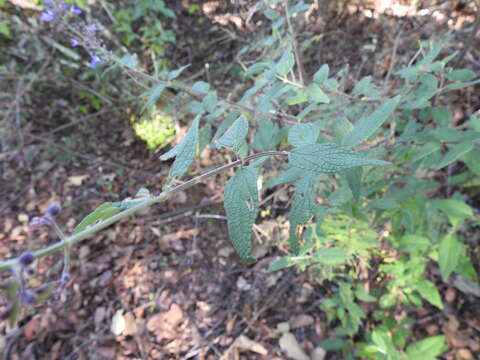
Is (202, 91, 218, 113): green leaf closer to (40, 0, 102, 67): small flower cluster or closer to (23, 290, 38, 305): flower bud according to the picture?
(40, 0, 102, 67): small flower cluster

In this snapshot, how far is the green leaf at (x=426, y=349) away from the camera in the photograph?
169 centimetres

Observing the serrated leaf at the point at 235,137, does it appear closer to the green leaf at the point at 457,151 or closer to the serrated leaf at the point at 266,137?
the serrated leaf at the point at 266,137

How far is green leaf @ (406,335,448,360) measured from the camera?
5.54 ft

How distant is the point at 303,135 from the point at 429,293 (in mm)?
1485

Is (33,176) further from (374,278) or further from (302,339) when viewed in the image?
(374,278)

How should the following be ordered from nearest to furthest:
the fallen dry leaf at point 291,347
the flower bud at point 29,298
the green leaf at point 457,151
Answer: the flower bud at point 29,298 → the green leaf at point 457,151 → the fallen dry leaf at point 291,347

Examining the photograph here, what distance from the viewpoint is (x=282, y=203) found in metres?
2.95

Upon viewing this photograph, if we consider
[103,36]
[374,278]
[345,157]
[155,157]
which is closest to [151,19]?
[103,36]

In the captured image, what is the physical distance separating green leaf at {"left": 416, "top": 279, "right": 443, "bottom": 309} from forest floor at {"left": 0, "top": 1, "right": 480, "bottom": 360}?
1.68 ft

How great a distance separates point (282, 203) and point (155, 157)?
1.59 m

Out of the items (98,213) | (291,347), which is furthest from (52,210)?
(291,347)

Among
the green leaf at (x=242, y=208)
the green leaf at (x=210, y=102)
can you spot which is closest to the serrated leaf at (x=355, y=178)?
the green leaf at (x=242, y=208)

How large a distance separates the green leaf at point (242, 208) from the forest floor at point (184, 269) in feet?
4.77

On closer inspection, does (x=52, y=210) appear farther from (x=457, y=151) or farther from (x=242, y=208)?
(x=457, y=151)
